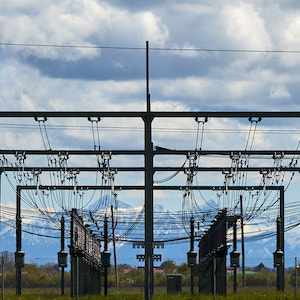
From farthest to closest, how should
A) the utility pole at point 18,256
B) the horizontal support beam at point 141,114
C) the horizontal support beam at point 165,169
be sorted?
the utility pole at point 18,256 < the horizontal support beam at point 165,169 < the horizontal support beam at point 141,114

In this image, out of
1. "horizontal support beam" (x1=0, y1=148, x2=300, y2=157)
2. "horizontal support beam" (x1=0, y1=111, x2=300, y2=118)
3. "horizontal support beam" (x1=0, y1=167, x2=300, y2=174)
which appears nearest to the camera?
"horizontal support beam" (x1=0, y1=111, x2=300, y2=118)

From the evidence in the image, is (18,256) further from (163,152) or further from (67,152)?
(163,152)

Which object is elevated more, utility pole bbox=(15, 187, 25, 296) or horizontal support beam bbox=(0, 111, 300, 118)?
horizontal support beam bbox=(0, 111, 300, 118)

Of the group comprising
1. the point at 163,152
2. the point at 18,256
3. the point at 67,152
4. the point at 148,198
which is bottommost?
the point at 18,256

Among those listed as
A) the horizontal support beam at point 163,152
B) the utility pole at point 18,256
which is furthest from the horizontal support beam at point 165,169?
the utility pole at point 18,256

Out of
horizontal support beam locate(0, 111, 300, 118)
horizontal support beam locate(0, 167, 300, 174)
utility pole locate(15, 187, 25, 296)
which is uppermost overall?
horizontal support beam locate(0, 111, 300, 118)

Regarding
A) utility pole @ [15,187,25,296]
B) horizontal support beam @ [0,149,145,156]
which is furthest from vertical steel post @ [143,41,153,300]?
utility pole @ [15,187,25,296]

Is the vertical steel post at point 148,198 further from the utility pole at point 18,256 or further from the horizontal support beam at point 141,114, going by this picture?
the utility pole at point 18,256

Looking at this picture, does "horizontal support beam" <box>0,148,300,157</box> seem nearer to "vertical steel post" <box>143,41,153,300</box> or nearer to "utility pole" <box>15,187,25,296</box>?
"vertical steel post" <box>143,41,153,300</box>

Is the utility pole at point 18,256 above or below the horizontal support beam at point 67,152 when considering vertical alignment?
below

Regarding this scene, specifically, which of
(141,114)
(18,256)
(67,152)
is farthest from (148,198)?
(18,256)

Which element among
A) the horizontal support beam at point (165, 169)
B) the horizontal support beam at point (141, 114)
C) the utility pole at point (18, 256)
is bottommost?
the utility pole at point (18, 256)

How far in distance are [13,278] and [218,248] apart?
98.2 feet

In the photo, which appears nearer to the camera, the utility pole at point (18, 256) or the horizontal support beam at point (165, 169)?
the horizontal support beam at point (165, 169)
